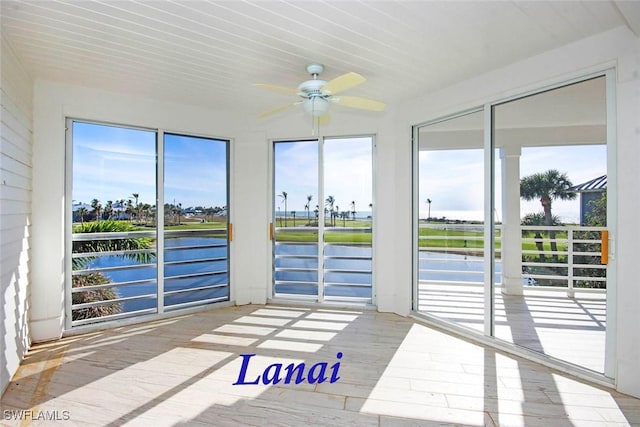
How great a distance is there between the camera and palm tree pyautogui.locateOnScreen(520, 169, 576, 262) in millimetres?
2939

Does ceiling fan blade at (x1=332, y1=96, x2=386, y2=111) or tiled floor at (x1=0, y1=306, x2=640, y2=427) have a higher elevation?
ceiling fan blade at (x1=332, y1=96, x2=386, y2=111)

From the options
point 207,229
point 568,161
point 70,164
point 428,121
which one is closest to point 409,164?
point 428,121

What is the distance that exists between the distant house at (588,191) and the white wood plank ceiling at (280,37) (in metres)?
1.10

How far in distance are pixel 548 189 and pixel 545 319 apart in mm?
1312

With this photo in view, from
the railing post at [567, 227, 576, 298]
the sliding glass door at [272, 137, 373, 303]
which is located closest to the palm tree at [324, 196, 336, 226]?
the sliding glass door at [272, 137, 373, 303]

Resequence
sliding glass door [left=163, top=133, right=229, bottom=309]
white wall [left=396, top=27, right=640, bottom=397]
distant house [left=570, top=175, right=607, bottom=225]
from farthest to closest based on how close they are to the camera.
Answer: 1. sliding glass door [left=163, top=133, right=229, bottom=309]
2. distant house [left=570, top=175, right=607, bottom=225]
3. white wall [left=396, top=27, right=640, bottom=397]

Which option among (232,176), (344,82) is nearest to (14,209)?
(232,176)

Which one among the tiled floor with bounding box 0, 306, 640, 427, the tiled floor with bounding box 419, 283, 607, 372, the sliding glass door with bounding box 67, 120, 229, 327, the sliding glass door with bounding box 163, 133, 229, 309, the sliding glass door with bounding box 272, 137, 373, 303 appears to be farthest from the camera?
the sliding glass door with bounding box 272, 137, 373, 303

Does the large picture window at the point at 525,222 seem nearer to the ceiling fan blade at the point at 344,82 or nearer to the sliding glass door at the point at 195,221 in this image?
the ceiling fan blade at the point at 344,82

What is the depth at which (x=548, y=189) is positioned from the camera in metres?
3.06

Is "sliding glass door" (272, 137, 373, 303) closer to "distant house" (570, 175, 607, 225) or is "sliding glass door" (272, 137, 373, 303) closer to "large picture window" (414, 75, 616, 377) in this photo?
"large picture window" (414, 75, 616, 377)

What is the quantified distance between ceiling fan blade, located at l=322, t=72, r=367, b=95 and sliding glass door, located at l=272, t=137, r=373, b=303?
1809 millimetres

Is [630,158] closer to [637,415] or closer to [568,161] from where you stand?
[568,161]

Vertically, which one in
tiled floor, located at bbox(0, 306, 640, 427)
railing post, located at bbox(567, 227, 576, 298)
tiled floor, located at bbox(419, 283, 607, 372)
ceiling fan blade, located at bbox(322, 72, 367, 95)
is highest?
ceiling fan blade, located at bbox(322, 72, 367, 95)
